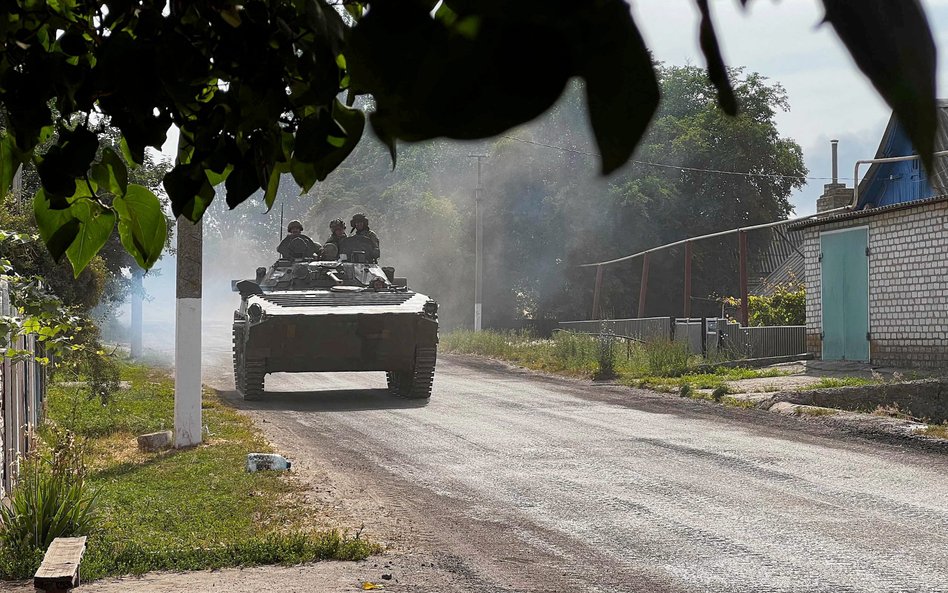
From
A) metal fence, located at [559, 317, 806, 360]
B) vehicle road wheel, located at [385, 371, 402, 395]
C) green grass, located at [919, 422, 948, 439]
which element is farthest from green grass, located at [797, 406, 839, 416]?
metal fence, located at [559, 317, 806, 360]

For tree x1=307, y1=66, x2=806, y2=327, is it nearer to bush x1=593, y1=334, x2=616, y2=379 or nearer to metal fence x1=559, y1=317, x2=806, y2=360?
metal fence x1=559, y1=317, x2=806, y2=360

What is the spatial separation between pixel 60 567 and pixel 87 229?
3.57 metres

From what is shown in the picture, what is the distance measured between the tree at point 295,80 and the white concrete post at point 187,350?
873cm

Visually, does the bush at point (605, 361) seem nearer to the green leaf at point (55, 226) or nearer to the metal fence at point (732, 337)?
the metal fence at point (732, 337)

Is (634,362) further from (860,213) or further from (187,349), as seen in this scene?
(187,349)

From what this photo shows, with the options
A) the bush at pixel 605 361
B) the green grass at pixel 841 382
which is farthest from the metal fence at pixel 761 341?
the green grass at pixel 841 382

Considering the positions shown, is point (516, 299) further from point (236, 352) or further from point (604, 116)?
point (604, 116)

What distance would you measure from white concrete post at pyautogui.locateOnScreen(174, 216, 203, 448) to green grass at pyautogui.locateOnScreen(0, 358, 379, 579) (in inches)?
9.1

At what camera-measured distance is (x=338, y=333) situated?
14.9 meters

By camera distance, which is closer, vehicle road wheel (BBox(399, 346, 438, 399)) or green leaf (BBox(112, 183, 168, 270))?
green leaf (BBox(112, 183, 168, 270))

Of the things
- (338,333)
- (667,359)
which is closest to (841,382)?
(667,359)

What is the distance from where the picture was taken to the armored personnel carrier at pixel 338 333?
48.1ft

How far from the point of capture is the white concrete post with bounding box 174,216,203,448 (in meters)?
10.4

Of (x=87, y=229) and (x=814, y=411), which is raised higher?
(x=87, y=229)
